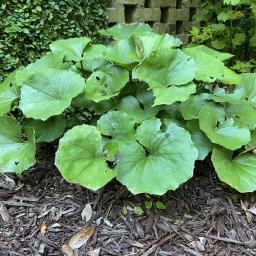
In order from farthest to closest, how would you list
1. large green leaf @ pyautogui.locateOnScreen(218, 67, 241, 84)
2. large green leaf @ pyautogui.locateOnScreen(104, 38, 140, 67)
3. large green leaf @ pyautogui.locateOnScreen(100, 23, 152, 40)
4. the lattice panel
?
1. the lattice panel
2. large green leaf @ pyautogui.locateOnScreen(100, 23, 152, 40)
3. large green leaf @ pyautogui.locateOnScreen(218, 67, 241, 84)
4. large green leaf @ pyautogui.locateOnScreen(104, 38, 140, 67)

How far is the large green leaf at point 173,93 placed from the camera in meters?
1.65

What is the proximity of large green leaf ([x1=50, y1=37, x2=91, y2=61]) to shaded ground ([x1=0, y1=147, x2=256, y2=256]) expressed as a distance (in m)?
0.62

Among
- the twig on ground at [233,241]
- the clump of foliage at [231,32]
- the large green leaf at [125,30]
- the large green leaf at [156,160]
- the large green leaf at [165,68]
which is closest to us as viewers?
the large green leaf at [156,160]

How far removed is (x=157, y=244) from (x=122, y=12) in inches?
82.1

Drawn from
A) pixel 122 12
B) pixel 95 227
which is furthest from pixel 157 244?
pixel 122 12

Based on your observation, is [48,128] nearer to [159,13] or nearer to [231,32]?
[159,13]

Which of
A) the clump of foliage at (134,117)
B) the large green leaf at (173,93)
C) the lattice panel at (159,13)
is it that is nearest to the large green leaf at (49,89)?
the clump of foliage at (134,117)

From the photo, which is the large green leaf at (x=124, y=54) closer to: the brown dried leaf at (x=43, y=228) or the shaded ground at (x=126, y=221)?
the shaded ground at (x=126, y=221)

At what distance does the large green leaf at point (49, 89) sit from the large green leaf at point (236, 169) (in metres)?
0.67

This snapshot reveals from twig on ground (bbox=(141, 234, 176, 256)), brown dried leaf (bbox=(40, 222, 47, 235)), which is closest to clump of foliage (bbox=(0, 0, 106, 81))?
brown dried leaf (bbox=(40, 222, 47, 235))

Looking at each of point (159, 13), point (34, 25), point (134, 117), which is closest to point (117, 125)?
point (134, 117)

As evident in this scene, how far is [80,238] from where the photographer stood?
5.29 feet

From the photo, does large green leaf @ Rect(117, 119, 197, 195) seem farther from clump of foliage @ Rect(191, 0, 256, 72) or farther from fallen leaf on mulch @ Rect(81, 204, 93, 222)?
clump of foliage @ Rect(191, 0, 256, 72)

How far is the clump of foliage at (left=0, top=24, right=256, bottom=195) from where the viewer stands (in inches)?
61.8
